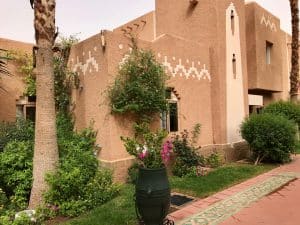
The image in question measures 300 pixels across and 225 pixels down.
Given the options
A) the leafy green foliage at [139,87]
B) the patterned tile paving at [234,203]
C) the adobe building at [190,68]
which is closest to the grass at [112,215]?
the patterned tile paving at [234,203]

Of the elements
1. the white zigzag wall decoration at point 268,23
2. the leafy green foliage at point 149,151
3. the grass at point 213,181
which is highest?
the white zigzag wall decoration at point 268,23

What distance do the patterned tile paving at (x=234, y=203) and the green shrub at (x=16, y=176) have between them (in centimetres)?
358

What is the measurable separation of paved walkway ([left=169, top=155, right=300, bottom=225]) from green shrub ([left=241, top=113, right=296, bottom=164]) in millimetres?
2305

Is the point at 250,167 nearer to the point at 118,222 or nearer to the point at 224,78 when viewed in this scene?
the point at 224,78

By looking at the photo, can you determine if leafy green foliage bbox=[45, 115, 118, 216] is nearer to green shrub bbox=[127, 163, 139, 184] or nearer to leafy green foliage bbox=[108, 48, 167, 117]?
green shrub bbox=[127, 163, 139, 184]

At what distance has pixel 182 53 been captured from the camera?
33.3 feet

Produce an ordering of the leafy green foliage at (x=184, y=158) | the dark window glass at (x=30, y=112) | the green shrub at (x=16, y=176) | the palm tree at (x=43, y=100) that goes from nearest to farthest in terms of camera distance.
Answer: the palm tree at (x=43, y=100) → the green shrub at (x=16, y=176) → the leafy green foliage at (x=184, y=158) → the dark window glass at (x=30, y=112)

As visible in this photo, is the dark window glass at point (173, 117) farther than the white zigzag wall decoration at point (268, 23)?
No

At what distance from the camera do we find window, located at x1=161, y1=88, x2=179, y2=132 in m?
9.55

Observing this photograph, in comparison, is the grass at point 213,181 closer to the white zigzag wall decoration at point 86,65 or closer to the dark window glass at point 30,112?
the white zigzag wall decoration at point 86,65

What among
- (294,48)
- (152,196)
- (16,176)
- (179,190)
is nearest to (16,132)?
(16,176)

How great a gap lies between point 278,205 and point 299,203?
504 mm

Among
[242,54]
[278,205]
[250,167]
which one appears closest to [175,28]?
[242,54]

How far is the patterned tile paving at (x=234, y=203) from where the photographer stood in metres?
5.31
